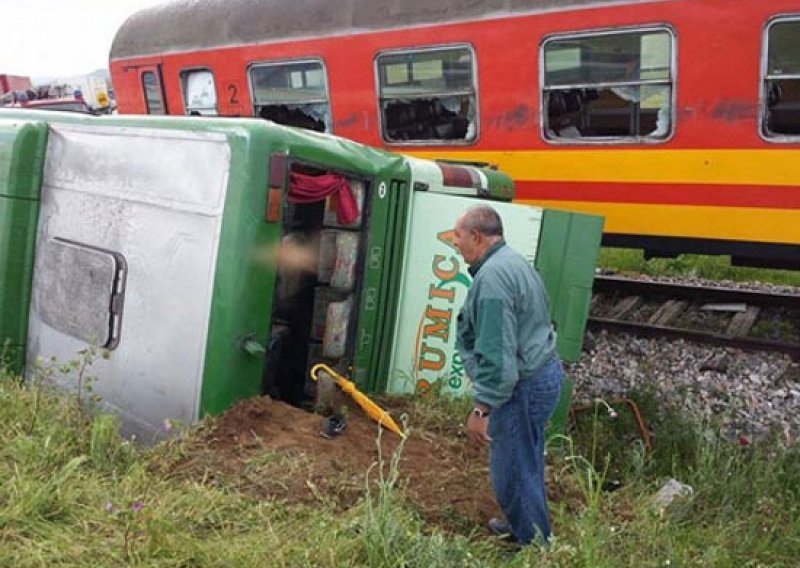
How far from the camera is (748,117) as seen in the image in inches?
246

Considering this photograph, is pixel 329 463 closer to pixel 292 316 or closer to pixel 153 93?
pixel 292 316

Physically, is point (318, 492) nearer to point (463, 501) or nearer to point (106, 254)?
point (463, 501)

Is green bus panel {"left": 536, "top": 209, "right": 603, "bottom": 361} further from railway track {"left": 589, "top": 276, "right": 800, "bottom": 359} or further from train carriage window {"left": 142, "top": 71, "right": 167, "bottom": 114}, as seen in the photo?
train carriage window {"left": 142, "top": 71, "right": 167, "bottom": 114}

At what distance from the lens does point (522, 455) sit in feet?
10.6

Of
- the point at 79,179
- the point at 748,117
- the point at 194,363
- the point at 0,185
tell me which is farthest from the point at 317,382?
the point at 748,117

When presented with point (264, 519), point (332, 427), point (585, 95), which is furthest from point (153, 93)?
point (264, 519)

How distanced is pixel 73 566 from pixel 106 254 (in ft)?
5.94

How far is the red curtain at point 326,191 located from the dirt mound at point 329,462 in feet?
3.29

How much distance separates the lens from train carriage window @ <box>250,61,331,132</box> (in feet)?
27.6

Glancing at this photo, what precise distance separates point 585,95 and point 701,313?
239 cm

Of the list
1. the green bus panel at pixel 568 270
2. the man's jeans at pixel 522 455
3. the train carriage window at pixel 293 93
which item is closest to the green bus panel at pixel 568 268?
the green bus panel at pixel 568 270

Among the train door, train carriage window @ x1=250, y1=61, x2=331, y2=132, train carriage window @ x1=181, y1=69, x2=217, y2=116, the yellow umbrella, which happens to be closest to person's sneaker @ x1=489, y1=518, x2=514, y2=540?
the yellow umbrella

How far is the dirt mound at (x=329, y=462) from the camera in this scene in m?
3.02

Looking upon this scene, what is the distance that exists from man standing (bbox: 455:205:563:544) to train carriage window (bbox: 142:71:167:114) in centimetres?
777
